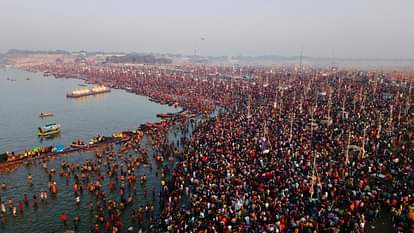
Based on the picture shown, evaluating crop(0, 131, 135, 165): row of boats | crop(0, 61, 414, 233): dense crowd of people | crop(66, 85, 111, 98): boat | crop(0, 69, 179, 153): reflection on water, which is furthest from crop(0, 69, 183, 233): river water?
crop(66, 85, 111, 98): boat

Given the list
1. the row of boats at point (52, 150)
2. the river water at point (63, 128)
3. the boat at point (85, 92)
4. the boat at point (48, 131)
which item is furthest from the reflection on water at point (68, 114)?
the row of boats at point (52, 150)

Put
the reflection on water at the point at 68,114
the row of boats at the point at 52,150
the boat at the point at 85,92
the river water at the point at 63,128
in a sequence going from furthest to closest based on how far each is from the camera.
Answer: the boat at the point at 85,92 → the reflection on water at the point at 68,114 → the row of boats at the point at 52,150 → the river water at the point at 63,128

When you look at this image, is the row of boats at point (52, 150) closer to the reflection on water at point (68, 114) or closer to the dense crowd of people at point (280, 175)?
the dense crowd of people at point (280, 175)

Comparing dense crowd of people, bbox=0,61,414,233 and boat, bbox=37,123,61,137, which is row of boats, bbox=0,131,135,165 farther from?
boat, bbox=37,123,61,137

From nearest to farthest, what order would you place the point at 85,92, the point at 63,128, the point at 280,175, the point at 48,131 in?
1. the point at 280,175
2. the point at 48,131
3. the point at 63,128
4. the point at 85,92

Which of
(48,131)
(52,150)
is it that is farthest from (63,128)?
(52,150)

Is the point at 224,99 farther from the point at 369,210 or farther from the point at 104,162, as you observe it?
the point at 369,210

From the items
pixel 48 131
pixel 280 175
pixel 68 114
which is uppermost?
pixel 280 175

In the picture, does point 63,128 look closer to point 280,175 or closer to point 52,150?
point 52,150

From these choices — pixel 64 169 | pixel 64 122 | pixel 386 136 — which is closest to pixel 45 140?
pixel 64 122
